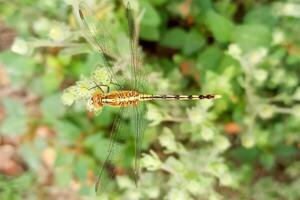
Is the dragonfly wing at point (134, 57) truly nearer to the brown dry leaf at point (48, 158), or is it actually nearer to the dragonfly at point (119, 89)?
the dragonfly at point (119, 89)

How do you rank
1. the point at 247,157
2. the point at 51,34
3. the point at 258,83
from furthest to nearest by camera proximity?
1. the point at 247,157
2. the point at 258,83
3. the point at 51,34

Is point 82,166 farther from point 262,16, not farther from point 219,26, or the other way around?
point 262,16

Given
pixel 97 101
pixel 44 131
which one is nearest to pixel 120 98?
pixel 97 101

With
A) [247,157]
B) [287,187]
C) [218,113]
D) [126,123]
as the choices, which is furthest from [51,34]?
[287,187]

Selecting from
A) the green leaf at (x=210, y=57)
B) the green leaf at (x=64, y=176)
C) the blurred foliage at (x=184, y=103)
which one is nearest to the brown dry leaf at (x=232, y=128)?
the blurred foliage at (x=184, y=103)

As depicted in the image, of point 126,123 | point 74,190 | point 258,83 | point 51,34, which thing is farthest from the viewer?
point 74,190

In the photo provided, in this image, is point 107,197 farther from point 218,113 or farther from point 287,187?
point 287,187
